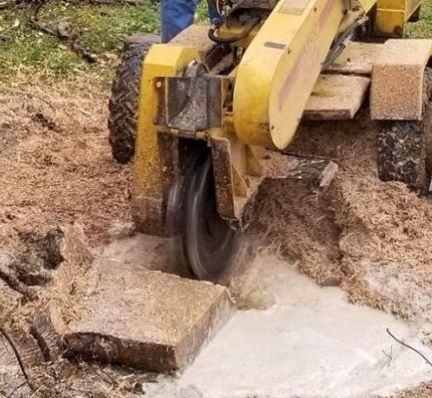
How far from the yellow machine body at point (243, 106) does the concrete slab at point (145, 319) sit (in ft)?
1.02

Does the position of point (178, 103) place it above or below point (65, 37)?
above

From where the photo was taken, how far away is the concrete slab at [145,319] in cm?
454

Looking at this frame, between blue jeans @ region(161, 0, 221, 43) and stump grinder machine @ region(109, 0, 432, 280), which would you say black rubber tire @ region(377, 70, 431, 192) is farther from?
blue jeans @ region(161, 0, 221, 43)

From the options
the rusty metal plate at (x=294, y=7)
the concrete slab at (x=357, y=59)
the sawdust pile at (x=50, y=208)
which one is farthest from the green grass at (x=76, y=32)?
A: the rusty metal plate at (x=294, y=7)

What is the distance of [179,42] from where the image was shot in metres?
5.70

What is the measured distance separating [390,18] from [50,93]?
8.48 ft

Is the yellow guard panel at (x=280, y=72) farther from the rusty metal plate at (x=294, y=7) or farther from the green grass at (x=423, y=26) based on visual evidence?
the green grass at (x=423, y=26)

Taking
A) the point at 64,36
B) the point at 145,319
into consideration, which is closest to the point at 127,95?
the point at 145,319

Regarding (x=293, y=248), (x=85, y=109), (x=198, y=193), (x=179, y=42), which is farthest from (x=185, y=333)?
(x=85, y=109)

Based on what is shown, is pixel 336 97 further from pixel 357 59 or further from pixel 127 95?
pixel 127 95

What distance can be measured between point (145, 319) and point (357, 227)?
1298 mm

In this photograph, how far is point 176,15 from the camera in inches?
257

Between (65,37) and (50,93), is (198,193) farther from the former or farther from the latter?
(65,37)

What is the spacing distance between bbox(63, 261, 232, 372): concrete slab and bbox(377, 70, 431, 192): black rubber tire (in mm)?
1212
